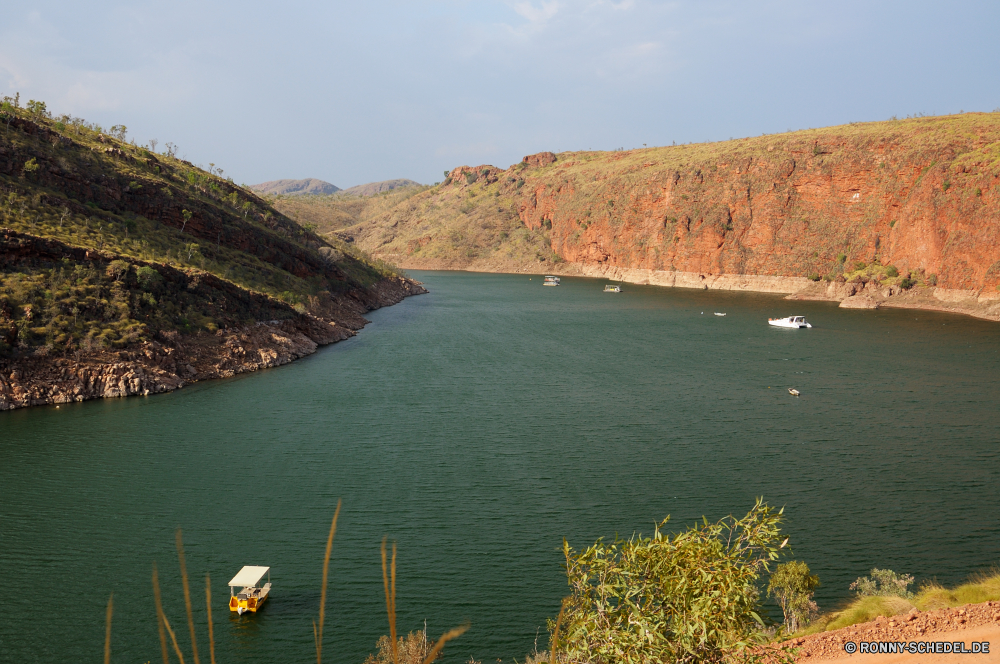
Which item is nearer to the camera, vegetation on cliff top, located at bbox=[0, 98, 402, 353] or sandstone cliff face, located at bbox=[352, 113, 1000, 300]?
vegetation on cliff top, located at bbox=[0, 98, 402, 353]

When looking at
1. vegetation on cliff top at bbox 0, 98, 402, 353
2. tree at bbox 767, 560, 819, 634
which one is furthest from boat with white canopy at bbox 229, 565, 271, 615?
vegetation on cliff top at bbox 0, 98, 402, 353

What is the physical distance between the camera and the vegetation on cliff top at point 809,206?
326ft

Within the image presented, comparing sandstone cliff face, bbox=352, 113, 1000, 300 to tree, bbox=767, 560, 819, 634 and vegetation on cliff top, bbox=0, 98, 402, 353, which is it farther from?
tree, bbox=767, 560, 819, 634

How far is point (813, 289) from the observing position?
4434 inches

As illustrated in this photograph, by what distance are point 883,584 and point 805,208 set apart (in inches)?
4726

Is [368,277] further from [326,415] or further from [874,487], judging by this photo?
[874,487]

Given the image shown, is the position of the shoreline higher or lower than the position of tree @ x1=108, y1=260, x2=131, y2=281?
higher

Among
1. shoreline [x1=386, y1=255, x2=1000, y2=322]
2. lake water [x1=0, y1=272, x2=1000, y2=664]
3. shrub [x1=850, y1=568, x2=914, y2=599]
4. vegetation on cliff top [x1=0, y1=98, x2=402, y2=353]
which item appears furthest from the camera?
shoreline [x1=386, y1=255, x2=1000, y2=322]

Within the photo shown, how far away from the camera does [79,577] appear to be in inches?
824

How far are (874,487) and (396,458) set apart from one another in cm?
2286

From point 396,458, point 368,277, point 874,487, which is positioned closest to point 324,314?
point 368,277

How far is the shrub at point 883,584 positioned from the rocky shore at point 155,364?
42.7 metres

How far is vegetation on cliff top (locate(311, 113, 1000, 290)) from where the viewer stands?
99438mm

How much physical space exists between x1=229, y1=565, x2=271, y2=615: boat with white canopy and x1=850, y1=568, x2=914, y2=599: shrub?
60.3 ft
